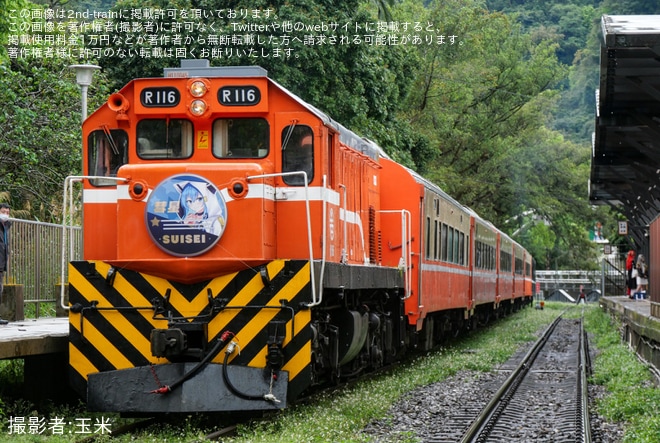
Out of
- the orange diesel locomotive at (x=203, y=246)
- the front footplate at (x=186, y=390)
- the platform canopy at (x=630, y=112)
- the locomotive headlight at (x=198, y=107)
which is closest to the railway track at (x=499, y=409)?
the front footplate at (x=186, y=390)

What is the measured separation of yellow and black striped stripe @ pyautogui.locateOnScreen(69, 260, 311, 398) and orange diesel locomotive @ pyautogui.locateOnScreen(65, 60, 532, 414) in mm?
13

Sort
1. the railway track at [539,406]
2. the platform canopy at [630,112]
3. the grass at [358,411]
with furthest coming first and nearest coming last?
1. the platform canopy at [630,112]
2. the railway track at [539,406]
3. the grass at [358,411]

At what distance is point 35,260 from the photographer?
15.5 metres

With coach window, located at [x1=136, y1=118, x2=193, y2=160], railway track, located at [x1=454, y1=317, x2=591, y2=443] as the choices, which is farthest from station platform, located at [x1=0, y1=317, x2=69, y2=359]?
railway track, located at [x1=454, y1=317, x2=591, y2=443]

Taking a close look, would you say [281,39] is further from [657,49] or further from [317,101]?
[657,49]

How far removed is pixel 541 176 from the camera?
50500mm

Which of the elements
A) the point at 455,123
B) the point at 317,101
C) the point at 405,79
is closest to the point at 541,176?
the point at 455,123

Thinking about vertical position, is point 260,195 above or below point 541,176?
below

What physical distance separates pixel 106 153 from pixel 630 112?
12521mm

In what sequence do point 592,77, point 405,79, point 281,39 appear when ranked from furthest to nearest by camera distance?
1. point 592,77
2. point 405,79
3. point 281,39

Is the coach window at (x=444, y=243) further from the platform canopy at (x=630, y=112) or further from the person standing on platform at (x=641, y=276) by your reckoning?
the person standing on platform at (x=641, y=276)

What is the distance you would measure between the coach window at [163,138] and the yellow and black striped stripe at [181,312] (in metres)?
1.26

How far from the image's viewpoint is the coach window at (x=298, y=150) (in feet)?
33.7

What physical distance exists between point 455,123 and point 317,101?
2352 centimetres
